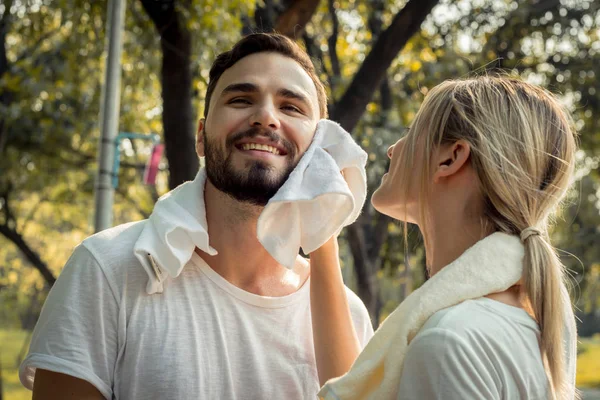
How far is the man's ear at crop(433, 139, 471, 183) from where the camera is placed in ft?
6.52

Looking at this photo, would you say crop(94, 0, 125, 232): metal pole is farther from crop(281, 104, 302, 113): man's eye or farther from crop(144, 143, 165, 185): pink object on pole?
crop(281, 104, 302, 113): man's eye

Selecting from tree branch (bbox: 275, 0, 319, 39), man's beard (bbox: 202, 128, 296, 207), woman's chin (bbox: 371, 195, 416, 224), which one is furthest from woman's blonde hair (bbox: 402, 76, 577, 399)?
tree branch (bbox: 275, 0, 319, 39)

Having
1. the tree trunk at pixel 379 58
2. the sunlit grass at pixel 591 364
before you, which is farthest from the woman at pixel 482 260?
the sunlit grass at pixel 591 364

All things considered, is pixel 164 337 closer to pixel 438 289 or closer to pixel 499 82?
pixel 438 289

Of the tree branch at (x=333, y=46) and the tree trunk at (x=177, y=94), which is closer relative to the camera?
the tree trunk at (x=177, y=94)

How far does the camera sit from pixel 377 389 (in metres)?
1.88

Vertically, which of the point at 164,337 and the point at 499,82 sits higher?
the point at 499,82

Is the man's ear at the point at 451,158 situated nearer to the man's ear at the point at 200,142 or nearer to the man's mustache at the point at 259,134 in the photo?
the man's mustache at the point at 259,134

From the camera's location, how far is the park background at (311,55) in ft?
17.6

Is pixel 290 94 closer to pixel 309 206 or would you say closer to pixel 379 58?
pixel 309 206

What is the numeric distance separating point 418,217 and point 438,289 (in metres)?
0.36

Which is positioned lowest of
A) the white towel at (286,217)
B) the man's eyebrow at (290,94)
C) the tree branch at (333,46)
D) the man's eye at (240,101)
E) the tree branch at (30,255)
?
the tree branch at (30,255)

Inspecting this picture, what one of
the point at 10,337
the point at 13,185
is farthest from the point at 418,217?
the point at 10,337

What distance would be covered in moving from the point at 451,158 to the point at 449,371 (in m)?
0.59
